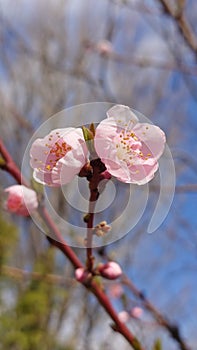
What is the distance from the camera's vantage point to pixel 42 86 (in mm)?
5461

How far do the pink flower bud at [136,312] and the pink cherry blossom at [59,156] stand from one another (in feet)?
3.71

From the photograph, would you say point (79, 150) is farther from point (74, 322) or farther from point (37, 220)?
point (74, 322)

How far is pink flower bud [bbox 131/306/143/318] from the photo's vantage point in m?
1.61

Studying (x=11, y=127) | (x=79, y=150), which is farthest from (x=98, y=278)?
(x=11, y=127)

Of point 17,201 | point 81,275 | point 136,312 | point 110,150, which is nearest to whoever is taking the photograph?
point 110,150

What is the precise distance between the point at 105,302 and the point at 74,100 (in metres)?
4.47

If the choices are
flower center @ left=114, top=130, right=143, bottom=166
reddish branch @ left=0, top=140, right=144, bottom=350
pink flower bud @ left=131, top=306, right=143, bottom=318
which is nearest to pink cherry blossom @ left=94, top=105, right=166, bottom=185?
flower center @ left=114, top=130, right=143, bottom=166

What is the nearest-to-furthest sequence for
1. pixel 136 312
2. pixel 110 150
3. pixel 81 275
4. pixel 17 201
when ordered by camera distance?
pixel 110 150 < pixel 81 275 < pixel 17 201 < pixel 136 312

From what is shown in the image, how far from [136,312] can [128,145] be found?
118 centimetres

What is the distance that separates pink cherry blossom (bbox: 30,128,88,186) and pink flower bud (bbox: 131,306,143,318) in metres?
1.13

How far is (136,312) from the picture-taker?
5.34 feet

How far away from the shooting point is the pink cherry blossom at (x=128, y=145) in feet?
1.78

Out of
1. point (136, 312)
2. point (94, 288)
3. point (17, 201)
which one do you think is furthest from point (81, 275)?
point (136, 312)

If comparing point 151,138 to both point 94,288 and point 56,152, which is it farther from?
point 94,288
